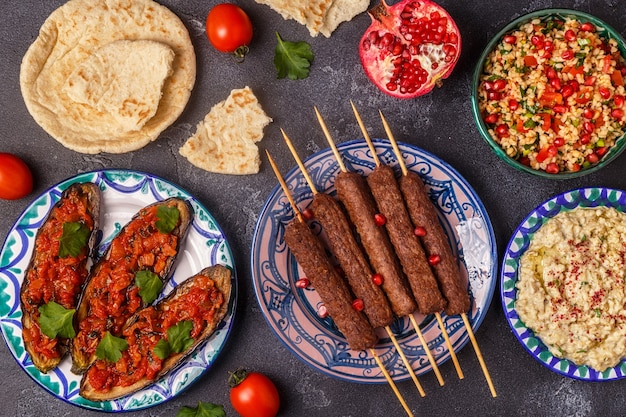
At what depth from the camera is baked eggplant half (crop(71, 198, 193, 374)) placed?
4.38 m

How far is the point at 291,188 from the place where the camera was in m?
4.42

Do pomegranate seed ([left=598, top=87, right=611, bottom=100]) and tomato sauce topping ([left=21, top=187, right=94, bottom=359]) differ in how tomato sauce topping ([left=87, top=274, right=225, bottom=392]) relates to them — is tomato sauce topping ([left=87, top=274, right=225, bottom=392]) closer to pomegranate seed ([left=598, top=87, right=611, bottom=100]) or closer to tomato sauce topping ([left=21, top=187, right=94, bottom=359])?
tomato sauce topping ([left=21, top=187, right=94, bottom=359])

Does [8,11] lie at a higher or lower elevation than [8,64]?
higher

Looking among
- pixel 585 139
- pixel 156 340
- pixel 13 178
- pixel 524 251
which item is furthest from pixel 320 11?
pixel 156 340

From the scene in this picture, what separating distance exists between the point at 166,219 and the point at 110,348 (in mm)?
1075

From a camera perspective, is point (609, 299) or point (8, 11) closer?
point (609, 299)

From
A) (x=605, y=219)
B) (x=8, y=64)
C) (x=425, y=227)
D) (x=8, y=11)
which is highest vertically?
(x=8, y=11)

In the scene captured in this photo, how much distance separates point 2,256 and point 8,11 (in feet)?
6.76

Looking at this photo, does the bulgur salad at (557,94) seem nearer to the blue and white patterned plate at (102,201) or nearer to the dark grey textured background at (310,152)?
the dark grey textured background at (310,152)

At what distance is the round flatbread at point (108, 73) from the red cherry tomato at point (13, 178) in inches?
17.8

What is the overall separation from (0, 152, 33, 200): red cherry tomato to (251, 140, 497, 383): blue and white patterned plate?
2.00 meters

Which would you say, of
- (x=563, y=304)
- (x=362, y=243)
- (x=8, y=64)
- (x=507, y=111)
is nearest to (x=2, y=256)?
(x=8, y=64)

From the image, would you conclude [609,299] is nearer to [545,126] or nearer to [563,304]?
[563,304]

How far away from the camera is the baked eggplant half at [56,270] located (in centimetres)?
435
